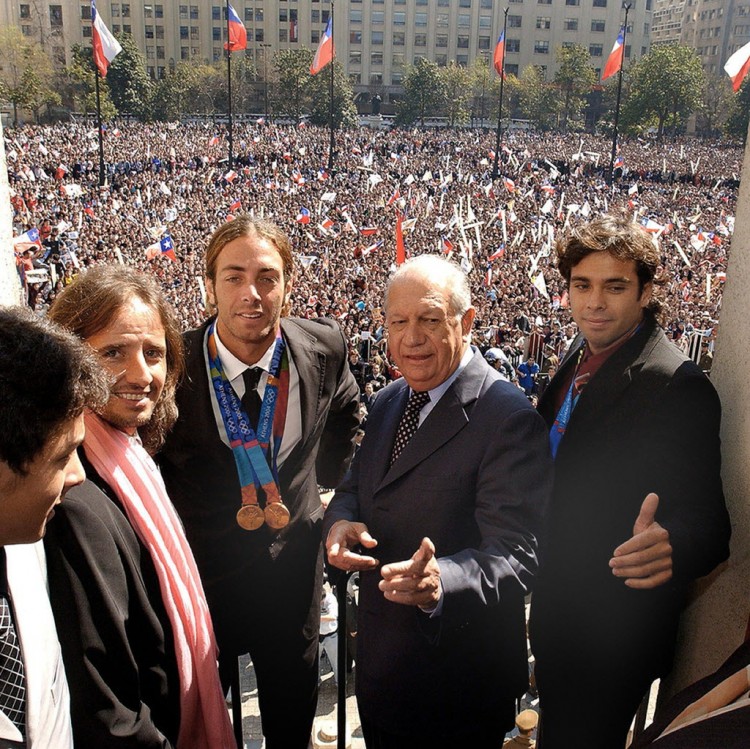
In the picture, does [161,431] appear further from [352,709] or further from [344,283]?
[344,283]

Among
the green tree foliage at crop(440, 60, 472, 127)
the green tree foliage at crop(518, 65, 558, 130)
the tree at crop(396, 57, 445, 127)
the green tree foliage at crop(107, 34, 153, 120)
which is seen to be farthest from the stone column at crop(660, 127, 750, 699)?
the green tree foliage at crop(440, 60, 472, 127)

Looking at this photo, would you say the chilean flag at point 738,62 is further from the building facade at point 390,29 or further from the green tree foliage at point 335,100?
the building facade at point 390,29

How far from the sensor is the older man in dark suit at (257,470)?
2.43 meters

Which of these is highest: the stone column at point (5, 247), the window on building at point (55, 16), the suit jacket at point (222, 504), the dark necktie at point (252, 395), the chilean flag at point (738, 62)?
the window on building at point (55, 16)

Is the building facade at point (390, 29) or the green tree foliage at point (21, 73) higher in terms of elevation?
the building facade at point (390, 29)

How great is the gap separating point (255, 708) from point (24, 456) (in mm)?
3019

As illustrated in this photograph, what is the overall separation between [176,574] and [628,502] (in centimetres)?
120

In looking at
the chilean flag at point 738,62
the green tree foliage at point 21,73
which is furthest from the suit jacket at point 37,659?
the green tree foliage at point 21,73

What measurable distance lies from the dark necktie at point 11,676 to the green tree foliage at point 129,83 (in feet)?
200

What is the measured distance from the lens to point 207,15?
3132 inches

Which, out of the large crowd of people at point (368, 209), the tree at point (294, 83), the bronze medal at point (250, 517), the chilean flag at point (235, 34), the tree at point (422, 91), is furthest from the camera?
the tree at point (422, 91)

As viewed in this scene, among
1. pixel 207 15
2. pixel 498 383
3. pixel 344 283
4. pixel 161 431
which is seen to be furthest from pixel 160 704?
pixel 207 15

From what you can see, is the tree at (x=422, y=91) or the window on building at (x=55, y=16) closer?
the tree at (x=422, y=91)

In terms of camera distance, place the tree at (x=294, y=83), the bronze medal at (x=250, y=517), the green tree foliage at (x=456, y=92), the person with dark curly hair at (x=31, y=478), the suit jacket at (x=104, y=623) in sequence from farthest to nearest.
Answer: the green tree foliage at (x=456, y=92) → the tree at (x=294, y=83) → the bronze medal at (x=250, y=517) → the suit jacket at (x=104, y=623) → the person with dark curly hair at (x=31, y=478)
